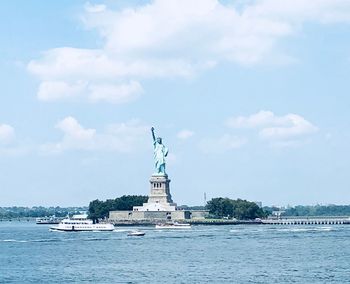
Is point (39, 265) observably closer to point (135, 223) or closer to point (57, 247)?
point (57, 247)

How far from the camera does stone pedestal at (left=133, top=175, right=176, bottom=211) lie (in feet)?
424

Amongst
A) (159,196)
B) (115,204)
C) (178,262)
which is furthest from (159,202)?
(178,262)

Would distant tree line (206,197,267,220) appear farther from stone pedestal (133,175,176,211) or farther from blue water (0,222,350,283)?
blue water (0,222,350,283)

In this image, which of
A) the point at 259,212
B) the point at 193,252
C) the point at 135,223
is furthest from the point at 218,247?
the point at 259,212

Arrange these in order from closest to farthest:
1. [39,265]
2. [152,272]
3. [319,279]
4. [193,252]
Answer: [319,279], [152,272], [39,265], [193,252]

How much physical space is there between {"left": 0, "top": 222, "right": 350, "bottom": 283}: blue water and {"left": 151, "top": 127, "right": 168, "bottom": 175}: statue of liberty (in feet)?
171

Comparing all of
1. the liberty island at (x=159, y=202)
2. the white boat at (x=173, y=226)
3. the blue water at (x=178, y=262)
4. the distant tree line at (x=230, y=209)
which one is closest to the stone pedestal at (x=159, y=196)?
the liberty island at (x=159, y=202)

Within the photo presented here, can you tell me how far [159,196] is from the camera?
5128 inches

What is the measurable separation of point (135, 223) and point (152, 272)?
7962 cm

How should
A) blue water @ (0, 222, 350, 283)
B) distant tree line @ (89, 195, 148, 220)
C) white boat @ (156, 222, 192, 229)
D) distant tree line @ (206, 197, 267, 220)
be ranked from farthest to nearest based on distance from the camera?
A: 1. distant tree line @ (206, 197, 267, 220)
2. distant tree line @ (89, 195, 148, 220)
3. white boat @ (156, 222, 192, 229)
4. blue water @ (0, 222, 350, 283)

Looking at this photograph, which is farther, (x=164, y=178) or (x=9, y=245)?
(x=164, y=178)

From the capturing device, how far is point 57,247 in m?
71.6

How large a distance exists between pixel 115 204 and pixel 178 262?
88433 millimetres

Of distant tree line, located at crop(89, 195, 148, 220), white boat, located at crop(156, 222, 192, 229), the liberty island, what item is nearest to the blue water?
white boat, located at crop(156, 222, 192, 229)
